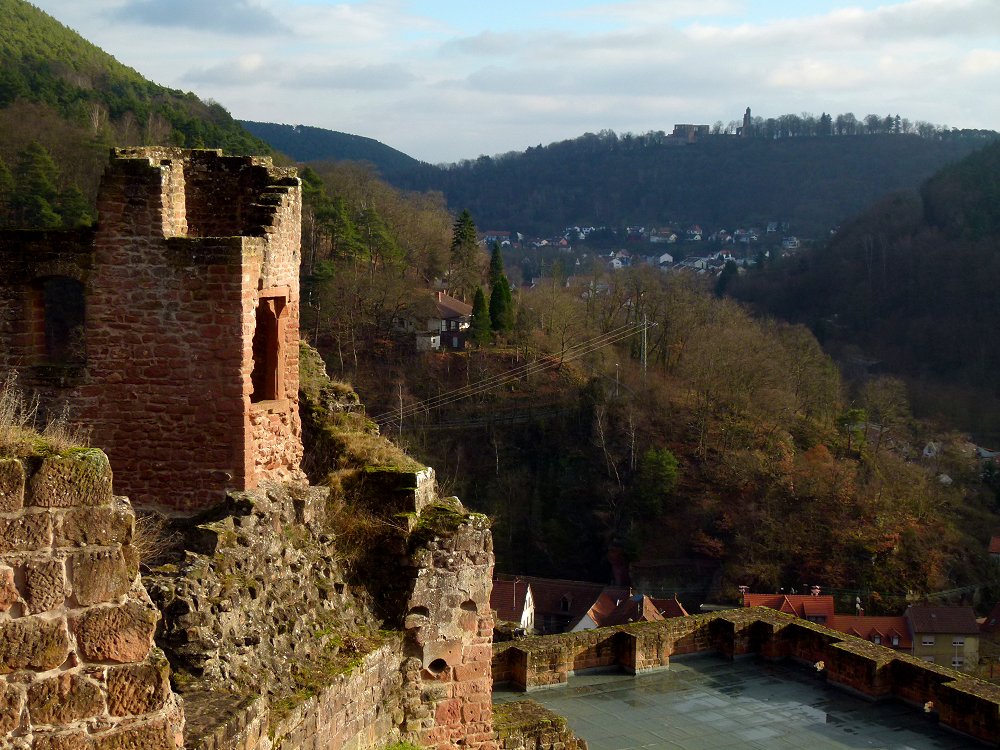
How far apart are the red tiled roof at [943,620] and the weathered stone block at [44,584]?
41.1 meters

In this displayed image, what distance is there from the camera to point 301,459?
9656 millimetres

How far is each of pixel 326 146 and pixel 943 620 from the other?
136 meters

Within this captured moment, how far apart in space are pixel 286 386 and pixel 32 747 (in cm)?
578

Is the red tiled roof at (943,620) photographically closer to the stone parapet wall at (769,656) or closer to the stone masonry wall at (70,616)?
the stone parapet wall at (769,656)

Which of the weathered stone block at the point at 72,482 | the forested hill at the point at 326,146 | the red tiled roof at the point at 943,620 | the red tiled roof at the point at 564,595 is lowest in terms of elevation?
the red tiled roof at the point at 564,595

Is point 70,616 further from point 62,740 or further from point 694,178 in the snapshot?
point 694,178

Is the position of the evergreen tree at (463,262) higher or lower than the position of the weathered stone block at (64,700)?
higher

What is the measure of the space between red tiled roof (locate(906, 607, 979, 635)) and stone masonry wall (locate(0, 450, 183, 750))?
134 feet

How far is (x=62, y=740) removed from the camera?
147 inches

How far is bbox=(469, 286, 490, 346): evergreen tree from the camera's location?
6025cm

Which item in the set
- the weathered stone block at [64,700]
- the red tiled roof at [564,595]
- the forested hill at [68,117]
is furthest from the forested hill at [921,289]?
the weathered stone block at [64,700]

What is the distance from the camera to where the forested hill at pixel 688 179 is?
6038 inches

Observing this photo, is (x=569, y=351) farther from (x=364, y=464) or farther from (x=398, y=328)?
(x=364, y=464)

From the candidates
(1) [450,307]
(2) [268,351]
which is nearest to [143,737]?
(2) [268,351]
